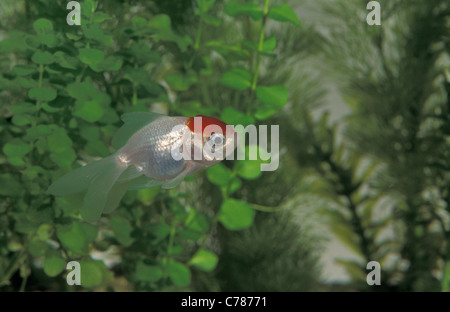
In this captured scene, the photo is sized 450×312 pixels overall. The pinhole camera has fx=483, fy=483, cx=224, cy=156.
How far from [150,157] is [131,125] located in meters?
0.08

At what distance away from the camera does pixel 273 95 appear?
1230 millimetres

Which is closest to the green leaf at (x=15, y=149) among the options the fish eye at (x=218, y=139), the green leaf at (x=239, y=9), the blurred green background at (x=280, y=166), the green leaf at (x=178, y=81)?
the blurred green background at (x=280, y=166)

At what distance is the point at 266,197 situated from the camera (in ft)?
6.83

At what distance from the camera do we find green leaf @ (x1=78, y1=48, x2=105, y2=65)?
3.57 feet

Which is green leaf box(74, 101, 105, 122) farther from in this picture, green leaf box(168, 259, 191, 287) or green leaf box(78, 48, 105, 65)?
green leaf box(168, 259, 191, 287)

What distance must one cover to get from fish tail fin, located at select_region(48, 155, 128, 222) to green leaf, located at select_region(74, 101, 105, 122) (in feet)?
Answer: 1.57

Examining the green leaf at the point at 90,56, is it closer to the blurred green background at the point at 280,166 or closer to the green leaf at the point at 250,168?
the blurred green background at the point at 280,166

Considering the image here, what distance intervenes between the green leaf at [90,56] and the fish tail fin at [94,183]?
0.44 meters

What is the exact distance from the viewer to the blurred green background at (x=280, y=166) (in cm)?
136

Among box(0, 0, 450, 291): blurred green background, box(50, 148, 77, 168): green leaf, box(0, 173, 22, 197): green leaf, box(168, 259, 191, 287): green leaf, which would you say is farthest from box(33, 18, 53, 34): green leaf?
box(168, 259, 191, 287): green leaf

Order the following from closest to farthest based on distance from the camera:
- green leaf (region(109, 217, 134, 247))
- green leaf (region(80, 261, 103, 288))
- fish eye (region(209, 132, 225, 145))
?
fish eye (region(209, 132, 225, 145)), green leaf (region(80, 261, 103, 288)), green leaf (region(109, 217, 134, 247))

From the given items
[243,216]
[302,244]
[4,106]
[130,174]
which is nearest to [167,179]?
[130,174]

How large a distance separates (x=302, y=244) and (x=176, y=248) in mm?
843

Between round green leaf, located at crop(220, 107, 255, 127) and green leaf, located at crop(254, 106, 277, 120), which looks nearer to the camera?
round green leaf, located at crop(220, 107, 255, 127)
